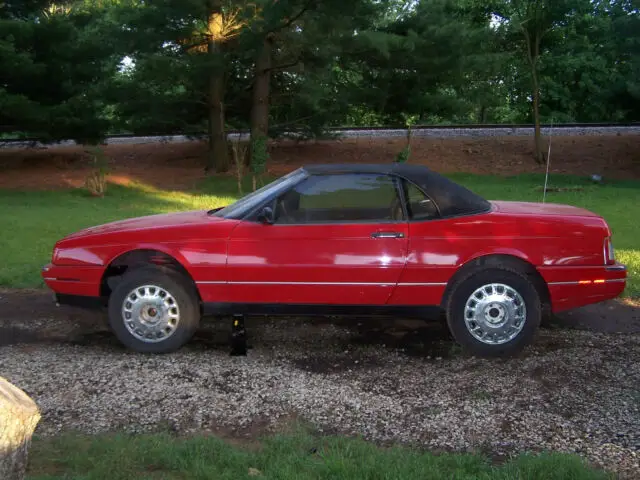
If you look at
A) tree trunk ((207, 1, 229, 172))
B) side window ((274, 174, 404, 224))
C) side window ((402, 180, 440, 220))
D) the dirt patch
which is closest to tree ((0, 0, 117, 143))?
the dirt patch

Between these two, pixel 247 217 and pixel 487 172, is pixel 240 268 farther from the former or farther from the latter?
pixel 487 172

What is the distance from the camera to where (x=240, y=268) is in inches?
211

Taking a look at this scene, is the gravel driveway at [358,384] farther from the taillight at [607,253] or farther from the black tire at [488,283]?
the taillight at [607,253]

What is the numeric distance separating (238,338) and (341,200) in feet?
4.81

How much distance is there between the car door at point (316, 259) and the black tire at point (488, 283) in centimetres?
52

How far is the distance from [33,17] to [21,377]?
22593 mm

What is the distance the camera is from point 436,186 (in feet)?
17.9

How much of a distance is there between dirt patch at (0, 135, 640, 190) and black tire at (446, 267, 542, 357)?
16.2m

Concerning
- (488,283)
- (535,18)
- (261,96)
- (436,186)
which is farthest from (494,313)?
(535,18)

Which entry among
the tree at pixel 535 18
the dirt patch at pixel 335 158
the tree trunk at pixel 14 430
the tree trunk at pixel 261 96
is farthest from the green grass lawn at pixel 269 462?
the tree at pixel 535 18

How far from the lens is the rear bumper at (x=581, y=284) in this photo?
5266 mm

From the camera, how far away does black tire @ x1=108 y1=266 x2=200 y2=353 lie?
533 cm

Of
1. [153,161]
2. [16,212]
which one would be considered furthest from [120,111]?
[16,212]

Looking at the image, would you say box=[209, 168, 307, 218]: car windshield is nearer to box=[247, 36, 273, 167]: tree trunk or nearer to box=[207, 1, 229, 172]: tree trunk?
box=[247, 36, 273, 167]: tree trunk
